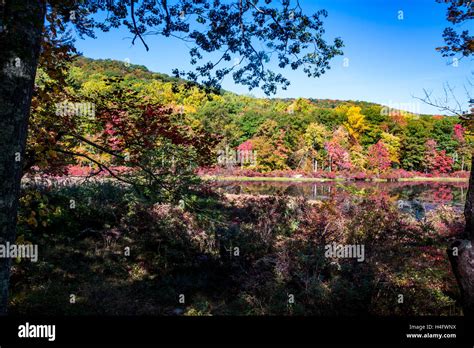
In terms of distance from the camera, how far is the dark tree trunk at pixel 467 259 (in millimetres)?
2775

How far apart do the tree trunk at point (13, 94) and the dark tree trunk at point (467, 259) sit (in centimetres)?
362

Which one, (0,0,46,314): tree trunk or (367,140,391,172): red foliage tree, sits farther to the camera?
(367,140,391,172): red foliage tree

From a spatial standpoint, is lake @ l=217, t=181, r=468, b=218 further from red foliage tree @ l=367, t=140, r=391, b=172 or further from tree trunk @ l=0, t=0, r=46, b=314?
red foliage tree @ l=367, t=140, r=391, b=172

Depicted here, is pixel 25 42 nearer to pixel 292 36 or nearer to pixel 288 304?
pixel 292 36

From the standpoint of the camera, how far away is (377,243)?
788 centimetres

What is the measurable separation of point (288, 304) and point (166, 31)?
5.02 metres

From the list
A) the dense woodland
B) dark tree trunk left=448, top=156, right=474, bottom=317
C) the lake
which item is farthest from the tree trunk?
the dense woodland

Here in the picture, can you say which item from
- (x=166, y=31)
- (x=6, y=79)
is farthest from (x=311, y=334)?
(x=166, y=31)

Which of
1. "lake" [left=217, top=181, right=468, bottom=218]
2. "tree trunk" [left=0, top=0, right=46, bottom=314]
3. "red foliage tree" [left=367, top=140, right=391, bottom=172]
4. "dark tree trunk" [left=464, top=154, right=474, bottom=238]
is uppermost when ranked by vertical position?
"red foliage tree" [left=367, top=140, right=391, bottom=172]

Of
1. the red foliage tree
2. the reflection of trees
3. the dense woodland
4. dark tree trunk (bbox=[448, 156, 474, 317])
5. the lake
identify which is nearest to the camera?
dark tree trunk (bbox=[448, 156, 474, 317])

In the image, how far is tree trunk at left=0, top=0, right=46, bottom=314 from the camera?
2104mm

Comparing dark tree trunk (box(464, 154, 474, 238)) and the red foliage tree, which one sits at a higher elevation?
the red foliage tree

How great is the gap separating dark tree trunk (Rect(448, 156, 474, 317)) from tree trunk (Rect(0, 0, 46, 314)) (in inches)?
143

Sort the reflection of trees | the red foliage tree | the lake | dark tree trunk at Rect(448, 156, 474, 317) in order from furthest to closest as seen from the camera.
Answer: the red foliage tree
the reflection of trees
the lake
dark tree trunk at Rect(448, 156, 474, 317)
